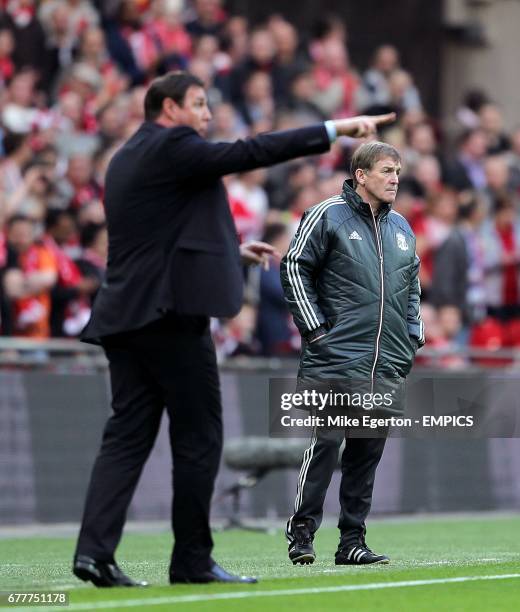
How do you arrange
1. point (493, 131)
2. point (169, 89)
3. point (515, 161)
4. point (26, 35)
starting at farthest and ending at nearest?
point (493, 131)
point (515, 161)
point (26, 35)
point (169, 89)

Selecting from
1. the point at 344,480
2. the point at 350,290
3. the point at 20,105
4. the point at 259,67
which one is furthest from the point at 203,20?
the point at 344,480

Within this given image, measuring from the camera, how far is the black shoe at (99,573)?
689 cm

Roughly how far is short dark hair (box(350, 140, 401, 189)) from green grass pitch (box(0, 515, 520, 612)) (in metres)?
2.10

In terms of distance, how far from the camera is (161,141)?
6969 mm

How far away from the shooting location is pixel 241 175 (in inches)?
637

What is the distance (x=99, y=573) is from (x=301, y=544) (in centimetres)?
174

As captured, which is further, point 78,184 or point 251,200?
point 251,200

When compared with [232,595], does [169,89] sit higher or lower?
higher

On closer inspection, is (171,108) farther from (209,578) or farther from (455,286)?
(455,286)

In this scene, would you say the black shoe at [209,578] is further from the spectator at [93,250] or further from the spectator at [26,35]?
the spectator at [26,35]

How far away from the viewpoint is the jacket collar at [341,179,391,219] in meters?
8.49

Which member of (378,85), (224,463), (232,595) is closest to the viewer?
(232,595)

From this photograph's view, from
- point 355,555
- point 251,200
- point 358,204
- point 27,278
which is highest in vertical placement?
point 358,204

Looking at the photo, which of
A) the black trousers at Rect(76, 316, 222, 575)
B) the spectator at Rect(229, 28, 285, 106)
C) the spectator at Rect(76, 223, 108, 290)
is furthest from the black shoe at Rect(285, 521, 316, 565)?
the spectator at Rect(229, 28, 285, 106)
